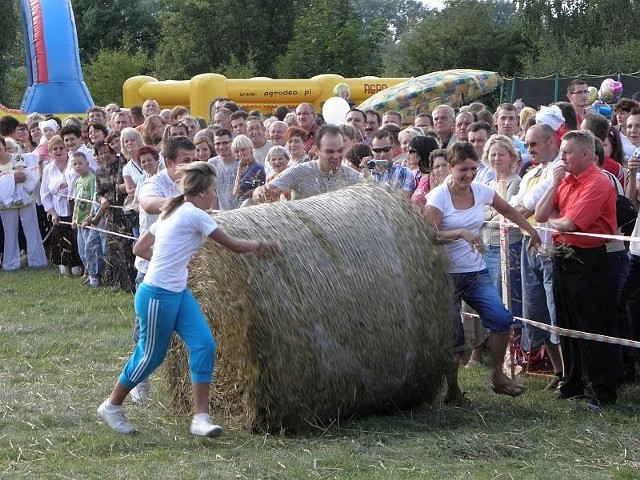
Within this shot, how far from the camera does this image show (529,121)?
11.0 m

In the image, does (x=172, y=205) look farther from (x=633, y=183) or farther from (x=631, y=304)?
(x=633, y=183)

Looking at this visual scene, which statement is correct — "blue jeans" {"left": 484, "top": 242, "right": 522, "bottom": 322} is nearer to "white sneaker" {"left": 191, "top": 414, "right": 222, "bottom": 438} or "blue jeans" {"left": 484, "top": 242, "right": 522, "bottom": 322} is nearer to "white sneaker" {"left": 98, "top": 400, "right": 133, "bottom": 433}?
"white sneaker" {"left": 191, "top": 414, "right": 222, "bottom": 438}

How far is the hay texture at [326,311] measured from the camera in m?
6.69

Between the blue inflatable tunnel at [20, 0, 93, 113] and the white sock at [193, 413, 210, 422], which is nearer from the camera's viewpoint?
the white sock at [193, 413, 210, 422]

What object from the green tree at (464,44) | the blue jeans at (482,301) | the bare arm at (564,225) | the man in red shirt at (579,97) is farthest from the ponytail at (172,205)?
the green tree at (464,44)

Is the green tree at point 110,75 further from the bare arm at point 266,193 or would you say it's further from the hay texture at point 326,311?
the hay texture at point 326,311

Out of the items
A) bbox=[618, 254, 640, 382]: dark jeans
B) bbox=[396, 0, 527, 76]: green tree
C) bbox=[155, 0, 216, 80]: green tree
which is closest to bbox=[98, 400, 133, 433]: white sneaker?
bbox=[618, 254, 640, 382]: dark jeans

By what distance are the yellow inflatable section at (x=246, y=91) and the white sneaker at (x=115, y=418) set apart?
22.0 metres

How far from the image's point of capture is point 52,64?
1211 inches

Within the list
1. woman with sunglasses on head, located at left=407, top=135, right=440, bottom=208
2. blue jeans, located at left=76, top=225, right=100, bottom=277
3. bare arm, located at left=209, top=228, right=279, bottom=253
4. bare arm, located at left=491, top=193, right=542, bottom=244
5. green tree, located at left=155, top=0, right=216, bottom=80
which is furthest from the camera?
green tree, located at left=155, top=0, right=216, bottom=80

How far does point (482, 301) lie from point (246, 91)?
2227 centimetres

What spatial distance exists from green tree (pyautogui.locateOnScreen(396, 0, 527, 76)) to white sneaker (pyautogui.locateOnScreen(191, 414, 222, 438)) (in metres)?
44.0

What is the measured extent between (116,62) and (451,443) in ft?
126

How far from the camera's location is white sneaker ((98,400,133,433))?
6957 millimetres
